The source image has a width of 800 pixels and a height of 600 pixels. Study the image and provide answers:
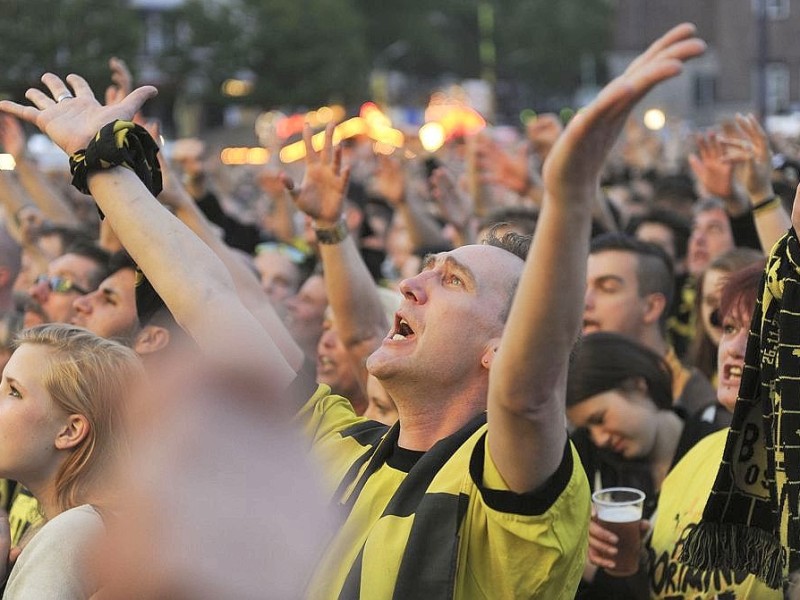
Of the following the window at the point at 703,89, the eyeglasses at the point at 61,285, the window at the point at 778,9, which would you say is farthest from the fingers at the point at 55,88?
the window at the point at 703,89

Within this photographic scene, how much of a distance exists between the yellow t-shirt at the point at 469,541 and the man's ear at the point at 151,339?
0.96 metres

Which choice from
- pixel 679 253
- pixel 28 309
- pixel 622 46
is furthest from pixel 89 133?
pixel 622 46

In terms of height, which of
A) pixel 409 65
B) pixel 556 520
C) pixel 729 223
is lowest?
pixel 409 65

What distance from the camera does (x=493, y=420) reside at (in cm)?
219

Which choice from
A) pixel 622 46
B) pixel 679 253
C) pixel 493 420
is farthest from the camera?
pixel 622 46

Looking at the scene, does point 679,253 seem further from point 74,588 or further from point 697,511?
point 74,588

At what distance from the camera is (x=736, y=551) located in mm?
2709

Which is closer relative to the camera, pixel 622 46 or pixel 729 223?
pixel 729 223

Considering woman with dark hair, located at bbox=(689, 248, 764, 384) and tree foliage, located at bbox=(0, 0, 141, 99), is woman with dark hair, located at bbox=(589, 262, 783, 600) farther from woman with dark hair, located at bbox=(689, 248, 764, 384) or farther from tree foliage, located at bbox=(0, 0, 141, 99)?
tree foliage, located at bbox=(0, 0, 141, 99)

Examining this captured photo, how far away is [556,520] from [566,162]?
0.67m

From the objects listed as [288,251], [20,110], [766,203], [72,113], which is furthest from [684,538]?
[288,251]

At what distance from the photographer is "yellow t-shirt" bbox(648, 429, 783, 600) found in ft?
10.1

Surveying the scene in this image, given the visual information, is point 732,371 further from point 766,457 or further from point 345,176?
point 345,176

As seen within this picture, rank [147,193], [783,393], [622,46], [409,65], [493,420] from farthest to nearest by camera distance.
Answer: [409,65] → [622,46] → [147,193] → [783,393] → [493,420]
